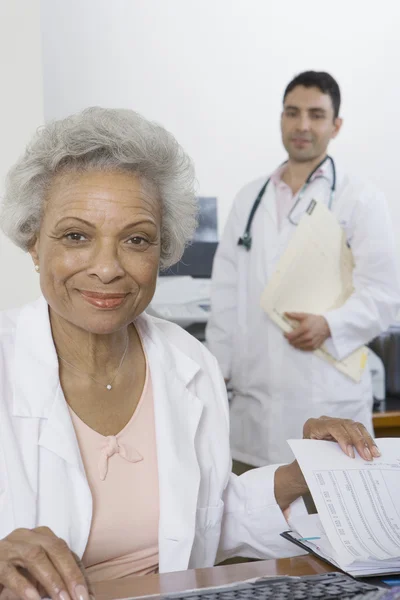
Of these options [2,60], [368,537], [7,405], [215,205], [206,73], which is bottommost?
[368,537]

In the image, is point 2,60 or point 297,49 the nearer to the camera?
point 2,60

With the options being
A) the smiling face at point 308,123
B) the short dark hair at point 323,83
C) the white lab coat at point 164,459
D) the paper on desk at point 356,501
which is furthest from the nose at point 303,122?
the paper on desk at point 356,501

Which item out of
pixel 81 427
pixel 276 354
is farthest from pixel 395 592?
pixel 276 354

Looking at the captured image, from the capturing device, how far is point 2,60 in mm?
1841

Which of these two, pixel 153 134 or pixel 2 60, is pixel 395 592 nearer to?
pixel 153 134

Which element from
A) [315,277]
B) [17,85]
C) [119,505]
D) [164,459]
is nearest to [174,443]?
[164,459]

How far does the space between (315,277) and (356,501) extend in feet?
5.02

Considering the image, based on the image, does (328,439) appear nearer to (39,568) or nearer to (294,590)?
(294,590)

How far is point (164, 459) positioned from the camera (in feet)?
4.20

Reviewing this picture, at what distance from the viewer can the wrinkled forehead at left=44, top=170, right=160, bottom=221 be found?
124cm

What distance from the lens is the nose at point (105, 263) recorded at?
1.23 metres

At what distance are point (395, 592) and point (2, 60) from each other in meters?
1.47

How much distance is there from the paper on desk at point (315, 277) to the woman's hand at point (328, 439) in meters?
1.19

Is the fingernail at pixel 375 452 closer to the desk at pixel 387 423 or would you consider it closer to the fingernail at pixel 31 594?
the fingernail at pixel 31 594
